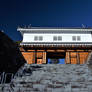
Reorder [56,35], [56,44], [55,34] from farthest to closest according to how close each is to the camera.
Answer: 1. [55,34]
2. [56,35]
3. [56,44]

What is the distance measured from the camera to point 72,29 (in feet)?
71.8

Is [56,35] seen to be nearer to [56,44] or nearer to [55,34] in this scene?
[55,34]

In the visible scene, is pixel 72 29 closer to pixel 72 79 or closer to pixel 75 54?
pixel 75 54

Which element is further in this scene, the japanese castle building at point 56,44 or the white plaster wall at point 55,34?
the white plaster wall at point 55,34

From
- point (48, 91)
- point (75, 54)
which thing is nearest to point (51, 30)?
point (75, 54)

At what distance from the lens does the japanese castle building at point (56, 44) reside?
2002cm

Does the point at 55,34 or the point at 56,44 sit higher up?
the point at 55,34

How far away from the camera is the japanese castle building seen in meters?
20.0

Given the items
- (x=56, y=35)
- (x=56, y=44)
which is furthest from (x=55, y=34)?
(x=56, y=44)

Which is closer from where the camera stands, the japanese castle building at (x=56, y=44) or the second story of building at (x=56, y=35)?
the japanese castle building at (x=56, y=44)

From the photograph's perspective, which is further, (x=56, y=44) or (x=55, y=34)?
(x=55, y=34)

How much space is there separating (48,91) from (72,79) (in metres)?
2.45

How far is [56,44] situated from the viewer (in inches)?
791

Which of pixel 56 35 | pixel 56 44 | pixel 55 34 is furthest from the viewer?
pixel 55 34
